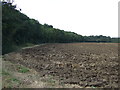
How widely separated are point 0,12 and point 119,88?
1737 centimetres

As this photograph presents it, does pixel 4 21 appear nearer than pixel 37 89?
No

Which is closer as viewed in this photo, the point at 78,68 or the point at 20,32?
the point at 78,68

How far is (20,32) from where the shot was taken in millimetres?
32656

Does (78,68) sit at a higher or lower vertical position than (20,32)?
lower

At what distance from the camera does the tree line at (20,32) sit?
2089 cm

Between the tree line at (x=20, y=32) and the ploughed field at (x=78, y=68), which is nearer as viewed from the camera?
the ploughed field at (x=78, y=68)

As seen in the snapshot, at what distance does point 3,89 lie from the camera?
226 inches

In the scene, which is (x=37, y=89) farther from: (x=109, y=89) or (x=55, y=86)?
(x=109, y=89)

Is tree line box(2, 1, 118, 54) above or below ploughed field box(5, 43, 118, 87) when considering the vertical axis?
above

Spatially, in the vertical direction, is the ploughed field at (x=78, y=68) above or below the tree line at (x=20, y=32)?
below

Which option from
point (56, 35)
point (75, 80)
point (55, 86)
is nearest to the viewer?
point (55, 86)

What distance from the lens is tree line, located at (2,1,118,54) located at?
68.5 ft

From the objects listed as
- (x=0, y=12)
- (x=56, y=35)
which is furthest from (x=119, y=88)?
(x=56, y=35)

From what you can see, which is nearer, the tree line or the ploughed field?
the ploughed field
